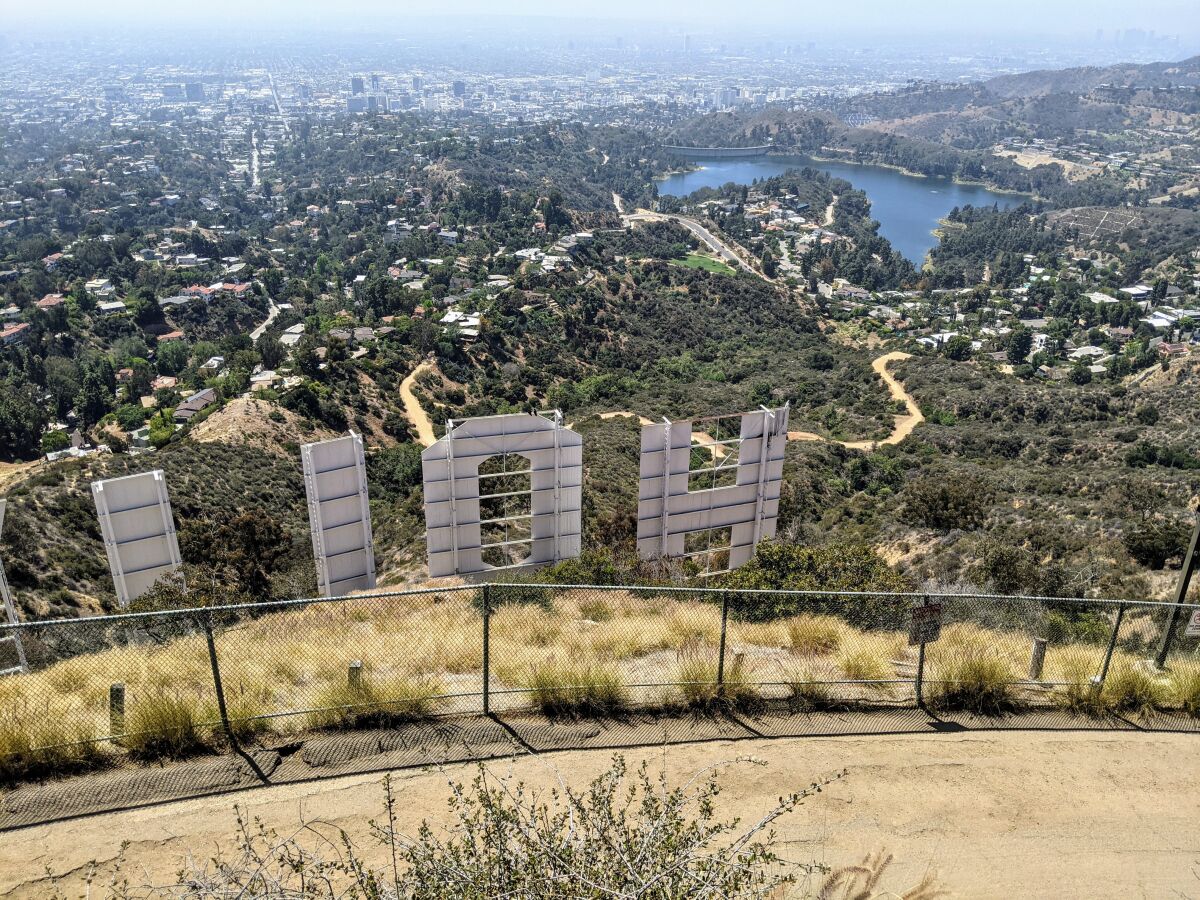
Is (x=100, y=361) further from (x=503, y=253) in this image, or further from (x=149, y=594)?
(x=149, y=594)

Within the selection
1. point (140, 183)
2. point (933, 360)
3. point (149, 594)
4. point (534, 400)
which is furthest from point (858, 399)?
point (140, 183)


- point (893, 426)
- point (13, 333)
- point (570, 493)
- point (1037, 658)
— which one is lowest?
point (13, 333)

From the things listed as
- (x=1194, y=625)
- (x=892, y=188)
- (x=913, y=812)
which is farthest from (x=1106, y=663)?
(x=892, y=188)

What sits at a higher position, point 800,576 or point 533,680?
point 533,680

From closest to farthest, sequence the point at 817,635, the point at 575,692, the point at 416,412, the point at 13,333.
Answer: the point at 575,692 → the point at 817,635 → the point at 416,412 → the point at 13,333

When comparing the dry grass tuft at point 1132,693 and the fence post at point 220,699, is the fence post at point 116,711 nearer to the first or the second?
the fence post at point 220,699

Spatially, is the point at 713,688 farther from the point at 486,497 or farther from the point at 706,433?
the point at 706,433

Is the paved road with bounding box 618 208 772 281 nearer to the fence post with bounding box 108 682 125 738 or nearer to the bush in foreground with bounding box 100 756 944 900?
the fence post with bounding box 108 682 125 738
